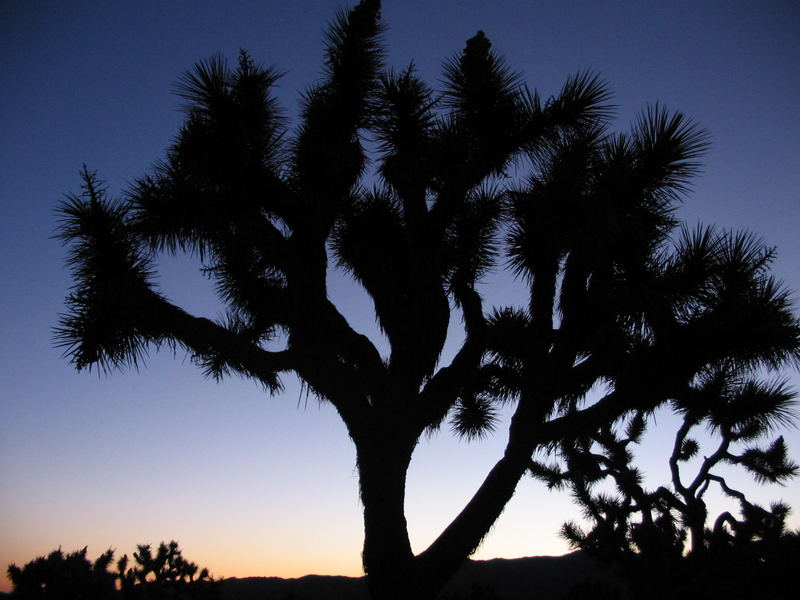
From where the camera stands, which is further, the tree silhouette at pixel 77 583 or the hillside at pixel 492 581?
the hillside at pixel 492 581

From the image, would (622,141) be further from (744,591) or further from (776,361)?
(744,591)

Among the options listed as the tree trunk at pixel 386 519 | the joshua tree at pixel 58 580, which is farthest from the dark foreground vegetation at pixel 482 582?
the tree trunk at pixel 386 519

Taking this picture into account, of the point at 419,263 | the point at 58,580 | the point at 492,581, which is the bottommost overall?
the point at 492,581

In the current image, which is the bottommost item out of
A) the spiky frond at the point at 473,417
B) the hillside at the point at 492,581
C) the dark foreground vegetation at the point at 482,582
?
the hillside at the point at 492,581

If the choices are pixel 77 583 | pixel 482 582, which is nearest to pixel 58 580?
pixel 77 583

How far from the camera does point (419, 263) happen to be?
15.1 feet

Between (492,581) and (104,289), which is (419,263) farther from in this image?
(492,581)

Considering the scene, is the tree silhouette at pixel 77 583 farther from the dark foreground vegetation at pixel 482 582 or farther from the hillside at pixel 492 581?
the hillside at pixel 492 581

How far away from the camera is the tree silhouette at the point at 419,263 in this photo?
402 cm

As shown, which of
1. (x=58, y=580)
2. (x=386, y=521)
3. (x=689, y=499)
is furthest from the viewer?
(x=689, y=499)

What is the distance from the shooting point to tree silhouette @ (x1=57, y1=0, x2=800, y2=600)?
4.02 m

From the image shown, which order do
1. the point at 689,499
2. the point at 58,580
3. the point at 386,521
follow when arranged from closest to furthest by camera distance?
the point at 386,521 < the point at 58,580 < the point at 689,499

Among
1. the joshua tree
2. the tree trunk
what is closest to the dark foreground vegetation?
the joshua tree

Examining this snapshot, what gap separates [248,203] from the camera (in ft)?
14.9
